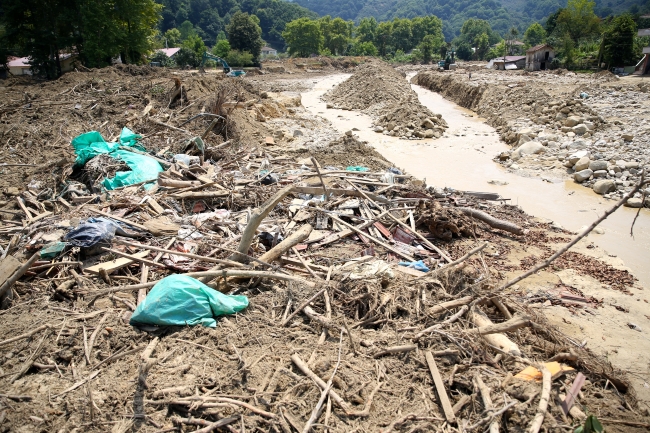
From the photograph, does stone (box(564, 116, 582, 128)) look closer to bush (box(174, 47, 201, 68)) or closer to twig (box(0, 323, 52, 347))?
twig (box(0, 323, 52, 347))

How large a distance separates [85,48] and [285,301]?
26.8 m

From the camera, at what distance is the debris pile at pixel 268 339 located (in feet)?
9.69

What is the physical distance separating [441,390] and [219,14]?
505 feet

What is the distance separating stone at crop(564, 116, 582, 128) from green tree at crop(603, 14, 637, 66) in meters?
31.3

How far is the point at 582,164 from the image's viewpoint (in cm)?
1206

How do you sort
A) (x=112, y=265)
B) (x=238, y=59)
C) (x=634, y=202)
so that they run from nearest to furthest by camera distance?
(x=112, y=265)
(x=634, y=202)
(x=238, y=59)

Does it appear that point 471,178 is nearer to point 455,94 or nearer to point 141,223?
point 141,223

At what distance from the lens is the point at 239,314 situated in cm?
397

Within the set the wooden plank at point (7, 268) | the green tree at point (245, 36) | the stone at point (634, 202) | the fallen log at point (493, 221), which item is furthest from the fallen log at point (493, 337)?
the green tree at point (245, 36)

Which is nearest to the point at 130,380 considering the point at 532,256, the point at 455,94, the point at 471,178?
the point at 532,256

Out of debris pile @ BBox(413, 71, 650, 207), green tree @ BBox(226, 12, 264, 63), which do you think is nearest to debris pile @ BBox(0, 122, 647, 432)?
debris pile @ BBox(413, 71, 650, 207)

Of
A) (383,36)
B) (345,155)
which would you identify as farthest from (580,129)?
(383,36)

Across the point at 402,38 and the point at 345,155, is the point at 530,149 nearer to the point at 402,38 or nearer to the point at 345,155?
the point at 345,155

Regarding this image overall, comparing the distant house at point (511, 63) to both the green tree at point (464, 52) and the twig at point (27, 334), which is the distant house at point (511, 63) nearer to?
the green tree at point (464, 52)
